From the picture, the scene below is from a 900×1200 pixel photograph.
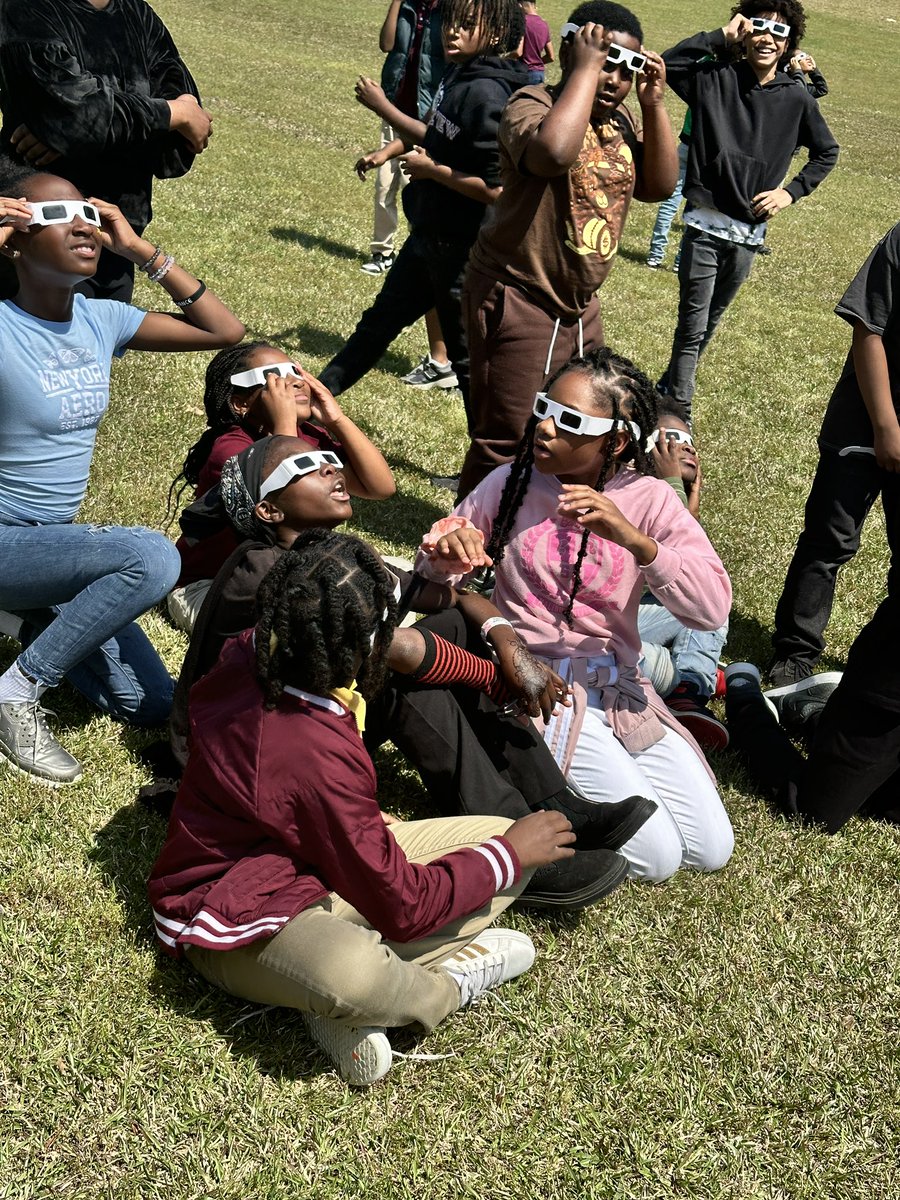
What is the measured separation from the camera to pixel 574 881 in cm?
361

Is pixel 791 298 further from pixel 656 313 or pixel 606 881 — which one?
pixel 606 881

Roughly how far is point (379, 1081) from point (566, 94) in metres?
3.61

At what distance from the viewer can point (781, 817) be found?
4395 millimetres

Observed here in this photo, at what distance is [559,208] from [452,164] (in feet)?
5.11

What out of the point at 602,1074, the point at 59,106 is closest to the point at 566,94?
the point at 59,106

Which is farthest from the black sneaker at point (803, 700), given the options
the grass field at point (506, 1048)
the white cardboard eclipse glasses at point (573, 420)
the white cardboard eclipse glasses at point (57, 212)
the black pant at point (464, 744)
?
the white cardboard eclipse glasses at point (57, 212)

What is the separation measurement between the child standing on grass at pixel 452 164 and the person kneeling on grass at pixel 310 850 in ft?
11.4

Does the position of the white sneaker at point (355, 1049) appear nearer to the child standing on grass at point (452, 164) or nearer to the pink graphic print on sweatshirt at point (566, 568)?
the pink graphic print on sweatshirt at point (566, 568)

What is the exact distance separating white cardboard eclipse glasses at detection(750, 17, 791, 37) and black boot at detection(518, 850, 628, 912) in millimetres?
5563

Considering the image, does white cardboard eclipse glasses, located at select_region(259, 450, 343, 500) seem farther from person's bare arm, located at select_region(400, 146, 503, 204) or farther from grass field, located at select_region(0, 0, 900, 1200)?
person's bare arm, located at select_region(400, 146, 503, 204)

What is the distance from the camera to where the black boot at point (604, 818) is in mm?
3754

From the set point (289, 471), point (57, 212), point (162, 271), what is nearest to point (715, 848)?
point (289, 471)

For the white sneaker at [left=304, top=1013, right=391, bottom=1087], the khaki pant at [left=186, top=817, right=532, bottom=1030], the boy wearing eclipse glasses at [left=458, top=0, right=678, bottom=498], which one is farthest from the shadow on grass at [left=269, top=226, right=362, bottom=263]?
the white sneaker at [left=304, top=1013, right=391, bottom=1087]

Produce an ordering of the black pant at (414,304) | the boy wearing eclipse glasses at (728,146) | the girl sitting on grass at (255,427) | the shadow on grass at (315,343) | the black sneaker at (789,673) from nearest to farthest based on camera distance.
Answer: the girl sitting on grass at (255,427), the black sneaker at (789,673), the black pant at (414,304), the boy wearing eclipse glasses at (728,146), the shadow on grass at (315,343)
